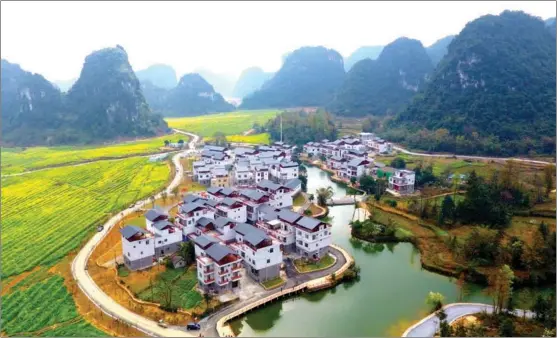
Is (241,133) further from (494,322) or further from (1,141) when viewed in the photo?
(494,322)

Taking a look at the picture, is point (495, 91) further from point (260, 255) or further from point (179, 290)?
point (179, 290)

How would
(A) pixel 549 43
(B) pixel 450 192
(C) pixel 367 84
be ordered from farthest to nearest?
(C) pixel 367 84, (A) pixel 549 43, (B) pixel 450 192

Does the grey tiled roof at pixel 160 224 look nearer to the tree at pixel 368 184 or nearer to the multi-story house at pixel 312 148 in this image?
the tree at pixel 368 184

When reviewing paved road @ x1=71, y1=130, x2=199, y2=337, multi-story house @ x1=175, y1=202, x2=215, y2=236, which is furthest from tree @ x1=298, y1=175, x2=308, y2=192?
paved road @ x1=71, y1=130, x2=199, y2=337

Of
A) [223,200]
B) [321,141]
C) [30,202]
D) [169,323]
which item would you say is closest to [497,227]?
[223,200]

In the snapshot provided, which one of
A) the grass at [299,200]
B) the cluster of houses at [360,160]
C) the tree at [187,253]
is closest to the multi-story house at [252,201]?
the grass at [299,200]

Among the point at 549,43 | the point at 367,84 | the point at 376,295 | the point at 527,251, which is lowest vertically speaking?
the point at 376,295

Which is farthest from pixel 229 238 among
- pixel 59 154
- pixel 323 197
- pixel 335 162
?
pixel 59 154
